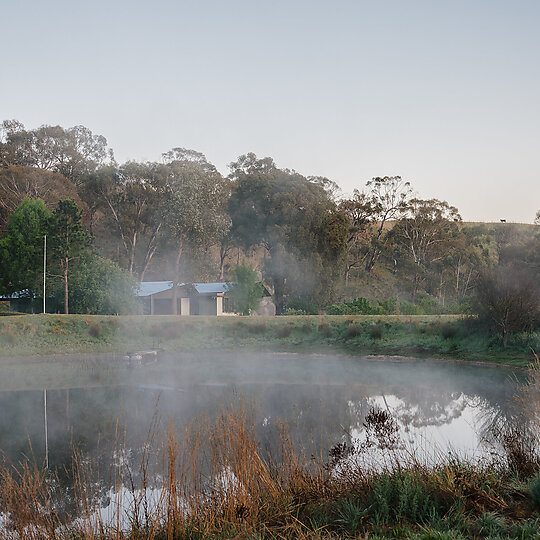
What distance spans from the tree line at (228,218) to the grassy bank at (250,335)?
15.6 m

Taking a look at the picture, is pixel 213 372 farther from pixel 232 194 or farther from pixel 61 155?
pixel 61 155

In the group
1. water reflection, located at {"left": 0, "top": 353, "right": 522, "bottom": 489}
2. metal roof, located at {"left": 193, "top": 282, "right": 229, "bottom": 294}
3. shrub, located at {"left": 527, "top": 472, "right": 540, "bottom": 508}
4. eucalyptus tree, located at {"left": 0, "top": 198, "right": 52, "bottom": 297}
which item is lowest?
water reflection, located at {"left": 0, "top": 353, "right": 522, "bottom": 489}

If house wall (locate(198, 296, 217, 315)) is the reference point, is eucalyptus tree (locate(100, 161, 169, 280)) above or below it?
above

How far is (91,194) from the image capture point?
154ft

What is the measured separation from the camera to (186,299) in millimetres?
41625

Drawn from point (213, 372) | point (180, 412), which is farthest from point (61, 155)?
point (180, 412)

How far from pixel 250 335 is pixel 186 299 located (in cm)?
1791

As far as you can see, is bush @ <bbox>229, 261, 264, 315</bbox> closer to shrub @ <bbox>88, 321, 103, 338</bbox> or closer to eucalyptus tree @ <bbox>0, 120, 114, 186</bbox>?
shrub @ <bbox>88, 321, 103, 338</bbox>

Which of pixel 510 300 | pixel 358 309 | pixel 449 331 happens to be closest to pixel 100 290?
pixel 358 309

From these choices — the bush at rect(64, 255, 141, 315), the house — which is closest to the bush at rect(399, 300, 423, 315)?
the house

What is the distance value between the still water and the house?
1847cm

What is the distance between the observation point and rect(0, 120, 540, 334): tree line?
42688 mm

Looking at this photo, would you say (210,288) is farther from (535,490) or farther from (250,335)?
(535,490)

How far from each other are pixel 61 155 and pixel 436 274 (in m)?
32.1
